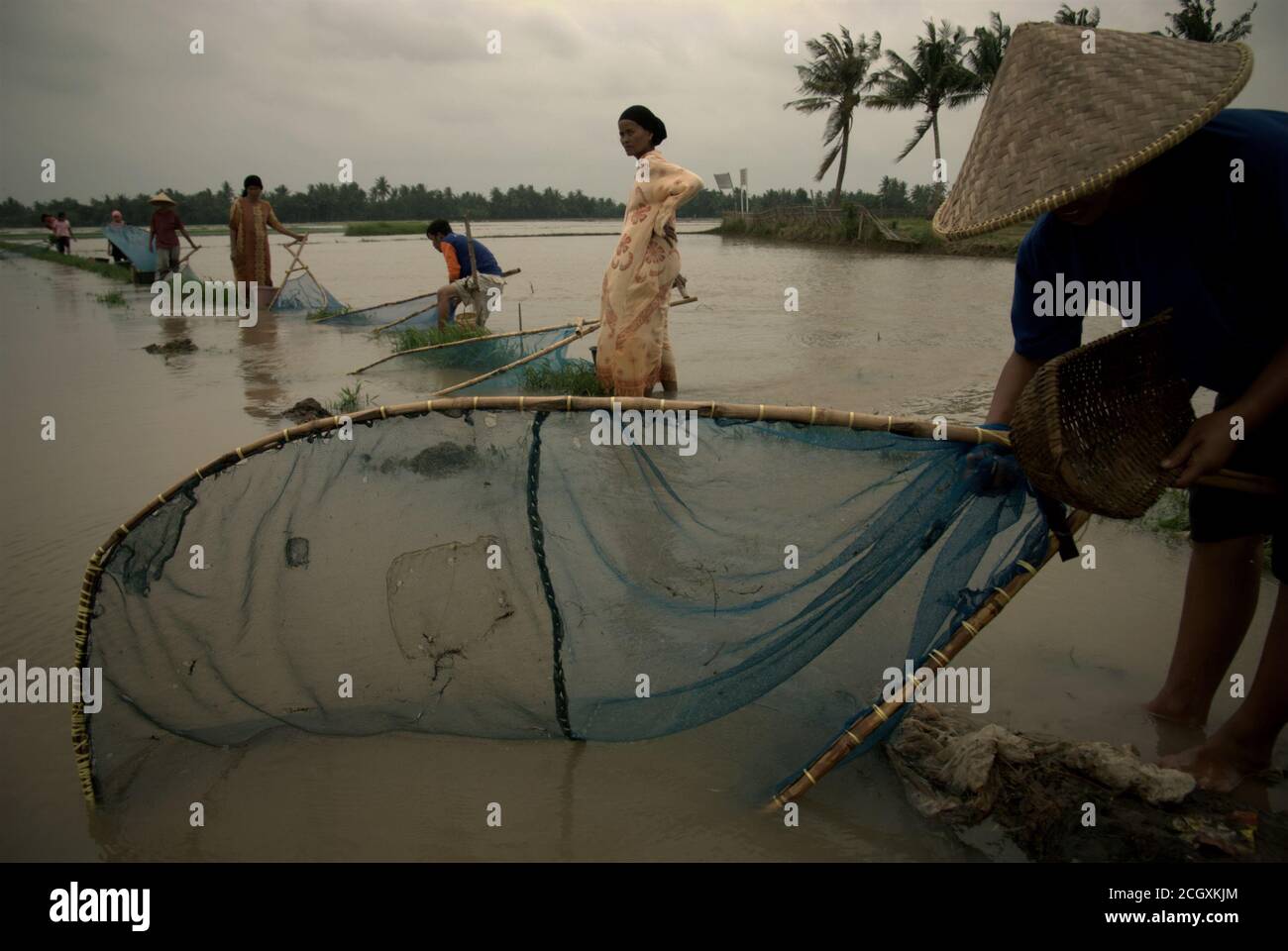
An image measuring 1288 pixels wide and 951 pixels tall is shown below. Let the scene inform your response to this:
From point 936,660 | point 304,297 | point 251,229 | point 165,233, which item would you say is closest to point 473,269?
point 251,229

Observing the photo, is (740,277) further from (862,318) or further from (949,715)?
(949,715)

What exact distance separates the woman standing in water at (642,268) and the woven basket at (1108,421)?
2842 mm

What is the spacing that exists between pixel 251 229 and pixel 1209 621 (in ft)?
33.8

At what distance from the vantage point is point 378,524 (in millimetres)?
2039

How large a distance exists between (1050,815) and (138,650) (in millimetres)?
2100

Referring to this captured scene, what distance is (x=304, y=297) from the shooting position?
34.7 ft

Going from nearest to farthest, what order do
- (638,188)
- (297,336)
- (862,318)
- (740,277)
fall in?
(638,188) < (297,336) < (862,318) < (740,277)

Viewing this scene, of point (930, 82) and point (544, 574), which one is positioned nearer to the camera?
point (544, 574)

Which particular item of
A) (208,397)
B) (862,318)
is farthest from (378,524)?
(862,318)

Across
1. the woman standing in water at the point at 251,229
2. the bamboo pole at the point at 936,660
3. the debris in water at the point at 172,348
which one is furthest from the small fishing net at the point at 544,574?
the woman standing in water at the point at 251,229

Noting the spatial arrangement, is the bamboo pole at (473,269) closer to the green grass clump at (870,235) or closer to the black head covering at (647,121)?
the black head covering at (647,121)

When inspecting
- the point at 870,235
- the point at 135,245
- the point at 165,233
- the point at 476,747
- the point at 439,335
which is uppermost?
the point at 870,235

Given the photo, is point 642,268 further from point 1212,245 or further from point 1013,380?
point 1212,245

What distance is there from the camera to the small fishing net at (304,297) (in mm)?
10297
